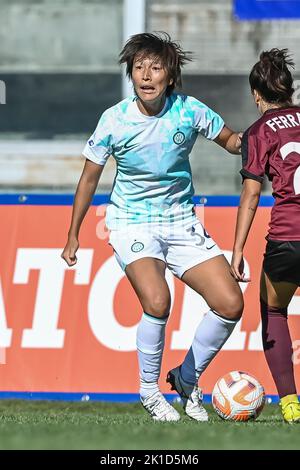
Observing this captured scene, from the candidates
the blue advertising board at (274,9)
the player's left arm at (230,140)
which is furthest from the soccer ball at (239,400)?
the blue advertising board at (274,9)

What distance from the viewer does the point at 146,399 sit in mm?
7684

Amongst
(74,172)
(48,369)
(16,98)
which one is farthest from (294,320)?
(16,98)

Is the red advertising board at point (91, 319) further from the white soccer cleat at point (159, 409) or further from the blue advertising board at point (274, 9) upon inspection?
the blue advertising board at point (274, 9)

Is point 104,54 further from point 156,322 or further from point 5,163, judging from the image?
point 156,322

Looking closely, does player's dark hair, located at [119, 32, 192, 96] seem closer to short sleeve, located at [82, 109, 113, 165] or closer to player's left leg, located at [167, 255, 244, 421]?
short sleeve, located at [82, 109, 113, 165]

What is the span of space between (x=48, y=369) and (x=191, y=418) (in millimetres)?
1926

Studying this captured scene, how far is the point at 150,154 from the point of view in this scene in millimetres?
7602

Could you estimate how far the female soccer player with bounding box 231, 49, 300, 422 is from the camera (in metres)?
7.43

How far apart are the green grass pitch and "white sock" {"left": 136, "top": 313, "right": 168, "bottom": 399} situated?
21 centimetres

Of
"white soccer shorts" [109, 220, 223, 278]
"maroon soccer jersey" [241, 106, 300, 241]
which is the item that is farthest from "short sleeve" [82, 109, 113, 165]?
"maroon soccer jersey" [241, 106, 300, 241]

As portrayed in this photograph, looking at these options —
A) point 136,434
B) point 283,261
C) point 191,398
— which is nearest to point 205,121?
point 283,261

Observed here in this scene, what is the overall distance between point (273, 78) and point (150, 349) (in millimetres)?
1695

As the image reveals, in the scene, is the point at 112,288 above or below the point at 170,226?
below

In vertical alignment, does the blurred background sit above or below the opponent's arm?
below
